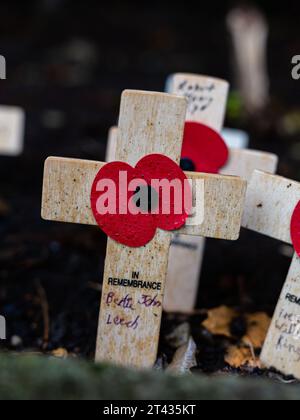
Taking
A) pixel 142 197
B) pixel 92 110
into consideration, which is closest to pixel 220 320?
pixel 142 197

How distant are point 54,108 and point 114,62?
1234mm

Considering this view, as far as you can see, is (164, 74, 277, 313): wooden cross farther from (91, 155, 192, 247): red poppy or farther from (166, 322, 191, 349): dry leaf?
(91, 155, 192, 247): red poppy

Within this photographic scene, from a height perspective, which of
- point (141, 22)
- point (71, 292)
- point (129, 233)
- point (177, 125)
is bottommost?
point (71, 292)

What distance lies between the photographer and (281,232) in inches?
66.6

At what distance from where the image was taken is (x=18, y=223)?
291 centimetres

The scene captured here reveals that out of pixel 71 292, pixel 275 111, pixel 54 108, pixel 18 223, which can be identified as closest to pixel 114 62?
pixel 54 108

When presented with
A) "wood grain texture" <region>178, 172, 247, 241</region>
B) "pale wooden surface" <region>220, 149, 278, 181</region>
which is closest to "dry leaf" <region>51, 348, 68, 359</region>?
"wood grain texture" <region>178, 172, 247, 241</region>

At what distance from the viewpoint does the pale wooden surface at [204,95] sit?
199 centimetres

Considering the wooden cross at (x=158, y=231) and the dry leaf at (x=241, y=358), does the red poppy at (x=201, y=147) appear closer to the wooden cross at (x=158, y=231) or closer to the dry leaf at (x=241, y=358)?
the wooden cross at (x=158, y=231)

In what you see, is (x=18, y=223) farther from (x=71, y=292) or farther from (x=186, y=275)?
(x=186, y=275)

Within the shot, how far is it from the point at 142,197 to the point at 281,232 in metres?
0.37

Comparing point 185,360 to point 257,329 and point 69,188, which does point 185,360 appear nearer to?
point 257,329

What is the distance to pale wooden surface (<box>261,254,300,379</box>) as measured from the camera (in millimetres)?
1705

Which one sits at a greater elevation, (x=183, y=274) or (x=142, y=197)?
(x=142, y=197)
